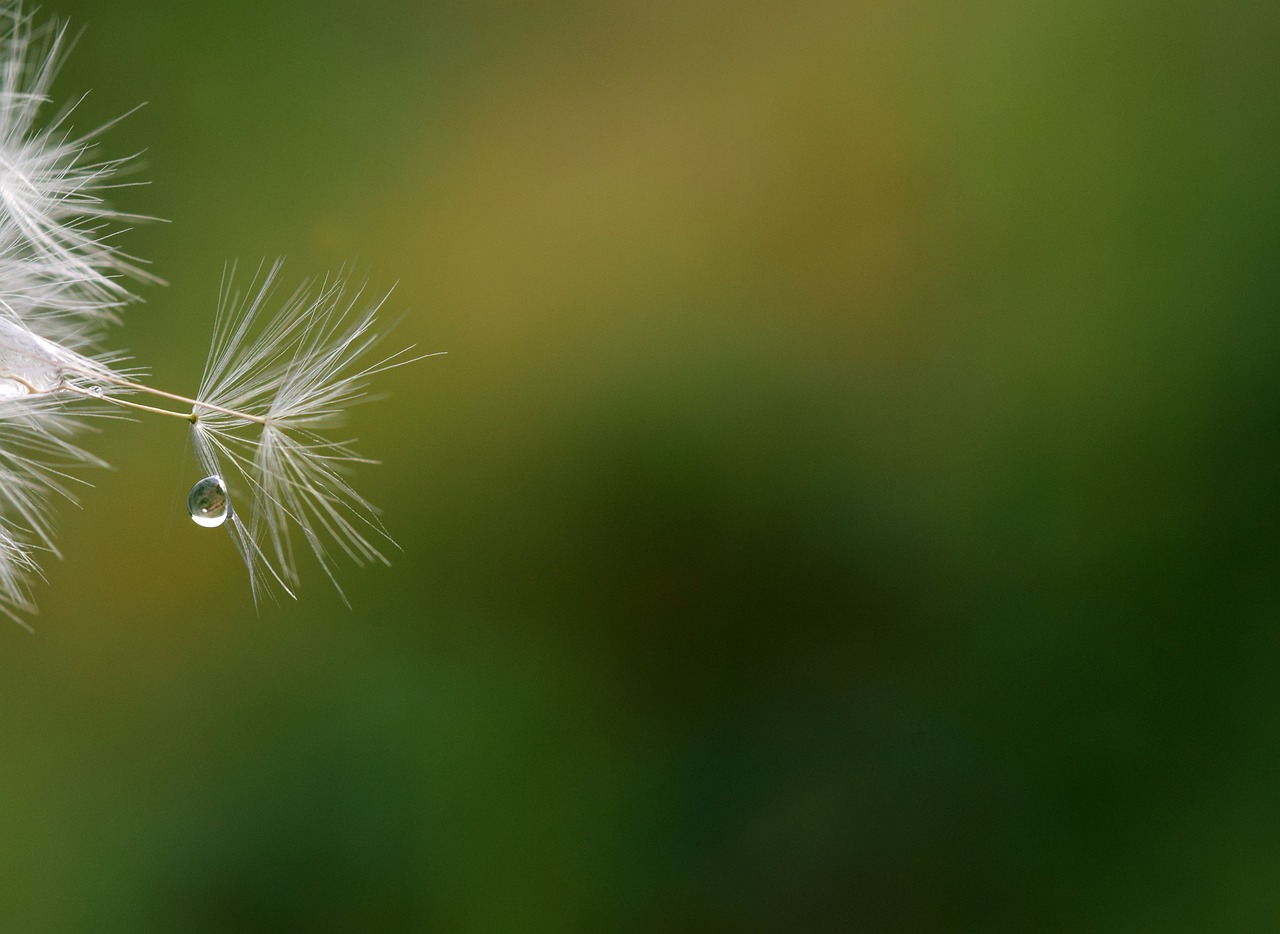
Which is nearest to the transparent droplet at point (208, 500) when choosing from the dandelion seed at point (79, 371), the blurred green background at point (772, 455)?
→ the dandelion seed at point (79, 371)

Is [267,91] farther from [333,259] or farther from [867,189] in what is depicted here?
[867,189]

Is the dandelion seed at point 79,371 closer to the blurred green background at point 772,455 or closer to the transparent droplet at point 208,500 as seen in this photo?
the transparent droplet at point 208,500

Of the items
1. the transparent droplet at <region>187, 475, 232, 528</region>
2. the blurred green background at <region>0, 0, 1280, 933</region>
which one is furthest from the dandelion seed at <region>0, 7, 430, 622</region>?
the blurred green background at <region>0, 0, 1280, 933</region>

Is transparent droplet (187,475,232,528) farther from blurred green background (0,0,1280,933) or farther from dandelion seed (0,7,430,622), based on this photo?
blurred green background (0,0,1280,933)

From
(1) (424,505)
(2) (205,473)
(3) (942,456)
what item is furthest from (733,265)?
(2) (205,473)

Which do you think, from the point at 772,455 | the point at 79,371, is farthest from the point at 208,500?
the point at 772,455
